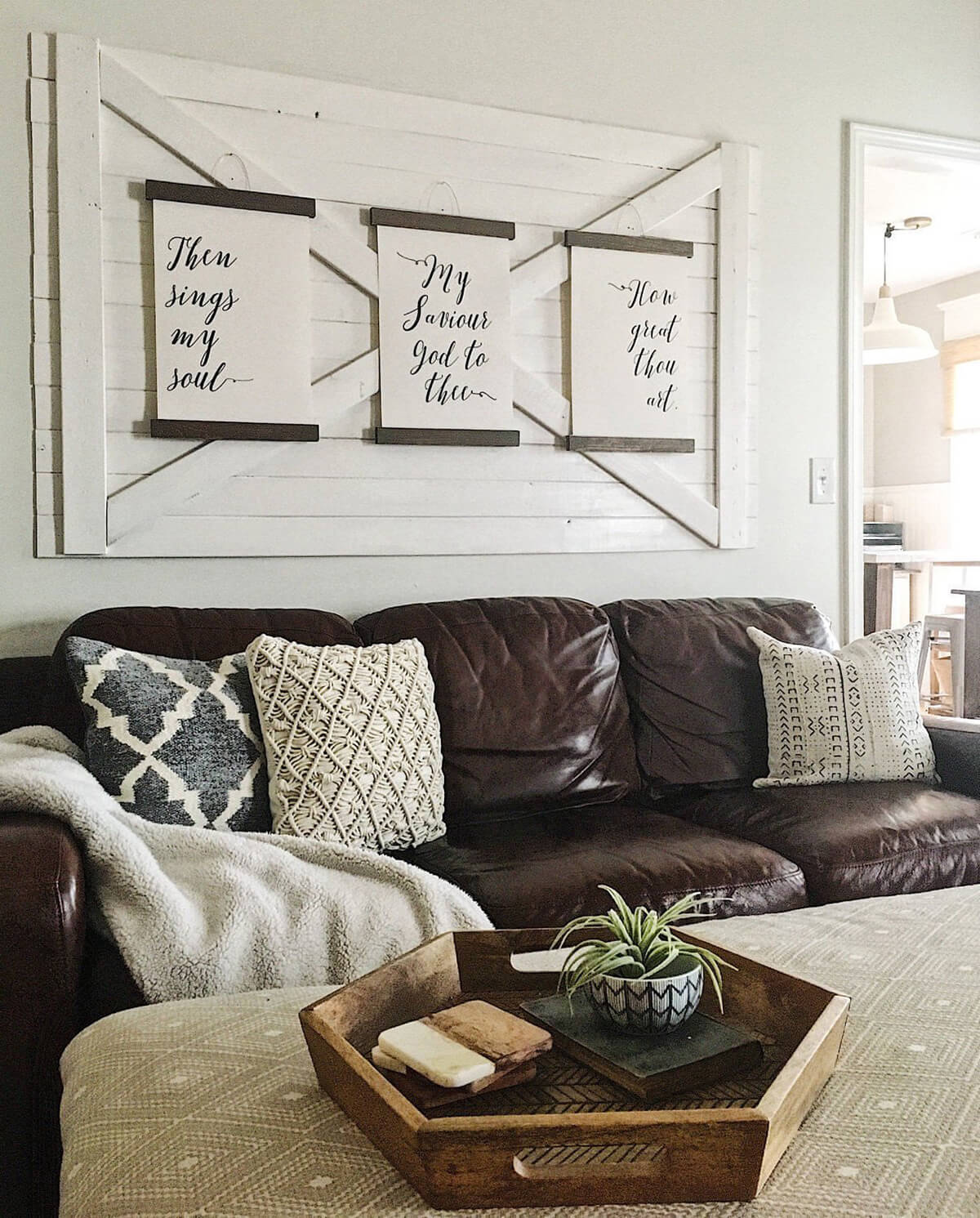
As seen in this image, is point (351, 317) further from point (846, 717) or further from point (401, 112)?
point (846, 717)

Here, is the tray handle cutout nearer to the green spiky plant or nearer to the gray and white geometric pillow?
the green spiky plant

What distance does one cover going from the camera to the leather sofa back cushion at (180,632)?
220cm

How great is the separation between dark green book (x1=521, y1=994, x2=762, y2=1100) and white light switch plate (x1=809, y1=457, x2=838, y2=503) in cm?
242

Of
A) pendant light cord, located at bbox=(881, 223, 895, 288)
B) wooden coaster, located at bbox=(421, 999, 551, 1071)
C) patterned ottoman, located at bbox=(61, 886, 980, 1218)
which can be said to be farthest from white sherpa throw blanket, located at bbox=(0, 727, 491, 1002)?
pendant light cord, located at bbox=(881, 223, 895, 288)

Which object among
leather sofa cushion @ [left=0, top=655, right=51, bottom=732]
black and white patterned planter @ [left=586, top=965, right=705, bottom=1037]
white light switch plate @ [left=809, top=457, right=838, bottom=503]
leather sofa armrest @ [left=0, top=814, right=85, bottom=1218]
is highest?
white light switch plate @ [left=809, top=457, right=838, bottom=503]

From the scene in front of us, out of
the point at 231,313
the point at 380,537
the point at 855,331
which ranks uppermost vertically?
the point at 855,331

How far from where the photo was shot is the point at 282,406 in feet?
8.58

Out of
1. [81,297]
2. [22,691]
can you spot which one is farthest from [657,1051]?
[81,297]

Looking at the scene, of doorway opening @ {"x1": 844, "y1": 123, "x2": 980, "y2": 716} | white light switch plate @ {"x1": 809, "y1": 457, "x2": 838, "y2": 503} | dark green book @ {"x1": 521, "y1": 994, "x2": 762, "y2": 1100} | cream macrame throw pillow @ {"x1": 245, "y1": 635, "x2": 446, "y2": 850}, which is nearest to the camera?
dark green book @ {"x1": 521, "y1": 994, "x2": 762, "y2": 1100}

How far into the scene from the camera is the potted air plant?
1071 millimetres

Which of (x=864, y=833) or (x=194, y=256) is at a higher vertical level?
(x=194, y=256)

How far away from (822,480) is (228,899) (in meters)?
2.27

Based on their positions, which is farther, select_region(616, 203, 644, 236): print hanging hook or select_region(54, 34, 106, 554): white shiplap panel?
select_region(616, 203, 644, 236): print hanging hook

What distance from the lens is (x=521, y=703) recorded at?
2.51 m
